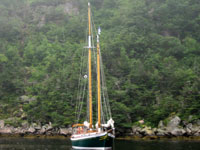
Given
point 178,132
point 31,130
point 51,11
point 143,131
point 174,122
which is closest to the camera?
point 178,132

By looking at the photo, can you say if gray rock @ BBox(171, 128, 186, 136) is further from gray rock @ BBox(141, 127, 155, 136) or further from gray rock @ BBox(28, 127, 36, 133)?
gray rock @ BBox(28, 127, 36, 133)

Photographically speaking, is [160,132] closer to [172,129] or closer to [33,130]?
[172,129]

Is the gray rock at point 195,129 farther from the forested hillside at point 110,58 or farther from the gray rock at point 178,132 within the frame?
the forested hillside at point 110,58

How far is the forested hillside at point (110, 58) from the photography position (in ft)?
178

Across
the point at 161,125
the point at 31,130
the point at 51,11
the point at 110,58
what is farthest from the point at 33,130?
the point at 51,11

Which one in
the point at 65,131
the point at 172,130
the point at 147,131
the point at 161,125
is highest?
the point at 161,125

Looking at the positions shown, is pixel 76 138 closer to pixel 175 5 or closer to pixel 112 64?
pixel 112 64

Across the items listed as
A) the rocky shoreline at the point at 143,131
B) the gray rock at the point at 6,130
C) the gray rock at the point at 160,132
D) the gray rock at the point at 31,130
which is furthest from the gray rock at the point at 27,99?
the gray rock at the point at 160,132

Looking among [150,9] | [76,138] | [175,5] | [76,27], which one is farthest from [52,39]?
[76,138]

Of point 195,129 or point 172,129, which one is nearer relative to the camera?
point 195,129

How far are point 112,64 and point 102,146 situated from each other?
134 ft

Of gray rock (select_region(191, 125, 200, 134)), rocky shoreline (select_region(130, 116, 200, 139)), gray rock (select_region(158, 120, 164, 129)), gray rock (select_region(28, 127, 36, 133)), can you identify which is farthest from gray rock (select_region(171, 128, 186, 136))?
gray rock (select_region(28, 127, 36, 133))

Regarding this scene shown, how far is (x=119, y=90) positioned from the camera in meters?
56.7

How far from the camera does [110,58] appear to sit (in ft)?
224
